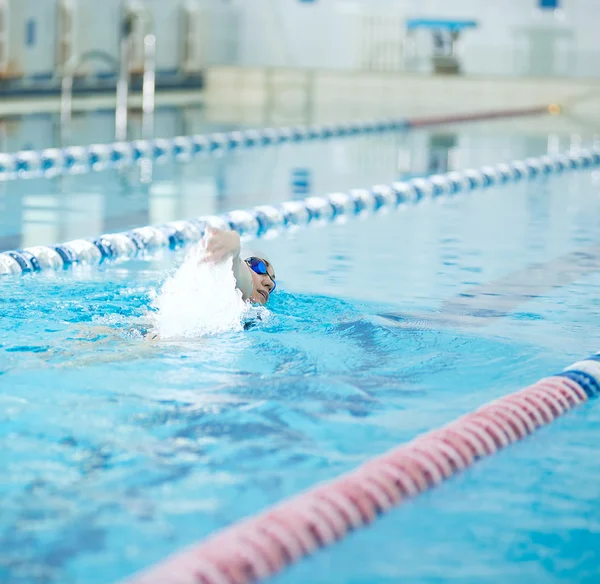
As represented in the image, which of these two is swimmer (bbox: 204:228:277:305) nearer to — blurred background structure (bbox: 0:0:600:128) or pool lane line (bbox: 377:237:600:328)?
pool lane line (bbox: 377:237:600:328)

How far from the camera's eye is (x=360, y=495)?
8.33ft

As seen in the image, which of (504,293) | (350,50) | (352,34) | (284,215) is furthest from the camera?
(350,50)

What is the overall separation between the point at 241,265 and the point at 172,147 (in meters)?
7.18

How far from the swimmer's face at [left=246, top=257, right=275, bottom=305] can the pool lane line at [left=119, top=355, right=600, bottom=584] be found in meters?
1.10

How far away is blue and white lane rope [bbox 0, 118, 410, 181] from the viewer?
918 cm

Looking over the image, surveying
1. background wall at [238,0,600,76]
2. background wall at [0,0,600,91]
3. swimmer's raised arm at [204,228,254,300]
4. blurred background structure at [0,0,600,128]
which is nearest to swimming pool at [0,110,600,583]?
swimmer's raised arm at [204,228,254,300]

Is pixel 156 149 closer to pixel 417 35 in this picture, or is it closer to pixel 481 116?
pixel 481 116

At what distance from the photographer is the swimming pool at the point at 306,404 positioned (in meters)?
2.46

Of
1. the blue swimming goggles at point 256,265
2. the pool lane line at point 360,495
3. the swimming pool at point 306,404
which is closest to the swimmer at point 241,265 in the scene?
the blue swimming goggles at point 256,265

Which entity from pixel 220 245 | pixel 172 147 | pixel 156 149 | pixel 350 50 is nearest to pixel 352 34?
pixel 350 50

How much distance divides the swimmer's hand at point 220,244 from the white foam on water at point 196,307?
0.66 feet

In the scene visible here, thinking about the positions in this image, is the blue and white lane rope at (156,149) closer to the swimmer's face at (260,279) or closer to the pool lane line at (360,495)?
the swimmer's face at (260,279)

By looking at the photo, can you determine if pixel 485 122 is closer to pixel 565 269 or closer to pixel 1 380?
pixel 565 269

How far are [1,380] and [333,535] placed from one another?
147cm
